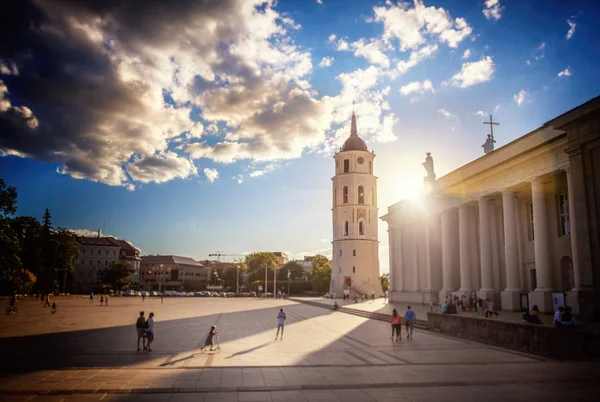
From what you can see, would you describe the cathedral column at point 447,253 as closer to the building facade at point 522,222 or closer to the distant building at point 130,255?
the building facade at point 522,222

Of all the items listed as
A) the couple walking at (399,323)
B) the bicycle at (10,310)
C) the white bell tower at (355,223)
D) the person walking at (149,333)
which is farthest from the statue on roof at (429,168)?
the bicycle at (10,310)

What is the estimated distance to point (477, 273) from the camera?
3978cm

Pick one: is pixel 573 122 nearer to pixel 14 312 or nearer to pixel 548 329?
pixel 548 329

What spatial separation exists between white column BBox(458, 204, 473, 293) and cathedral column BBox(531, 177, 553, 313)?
8261mm

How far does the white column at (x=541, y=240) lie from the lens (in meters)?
28.1

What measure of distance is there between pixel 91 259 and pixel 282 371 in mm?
132247

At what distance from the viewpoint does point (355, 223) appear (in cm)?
8106

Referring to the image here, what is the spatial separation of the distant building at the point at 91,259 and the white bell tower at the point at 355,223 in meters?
73.4

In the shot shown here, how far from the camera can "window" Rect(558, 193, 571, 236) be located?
3030cm

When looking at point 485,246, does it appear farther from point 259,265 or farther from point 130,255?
point 130,255

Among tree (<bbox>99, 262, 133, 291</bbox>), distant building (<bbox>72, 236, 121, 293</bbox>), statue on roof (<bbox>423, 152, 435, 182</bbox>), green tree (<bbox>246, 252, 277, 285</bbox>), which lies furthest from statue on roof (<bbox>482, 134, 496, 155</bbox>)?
distant building (<bbox>72, 236, 121, 293</bbox>)

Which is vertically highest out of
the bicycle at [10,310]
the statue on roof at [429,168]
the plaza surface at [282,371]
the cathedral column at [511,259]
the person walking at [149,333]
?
the statue on roof at [429,168]

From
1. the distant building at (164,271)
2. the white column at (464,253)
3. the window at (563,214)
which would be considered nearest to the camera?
the window at (563,214)

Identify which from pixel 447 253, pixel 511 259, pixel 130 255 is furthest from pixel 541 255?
pixel 130 255
